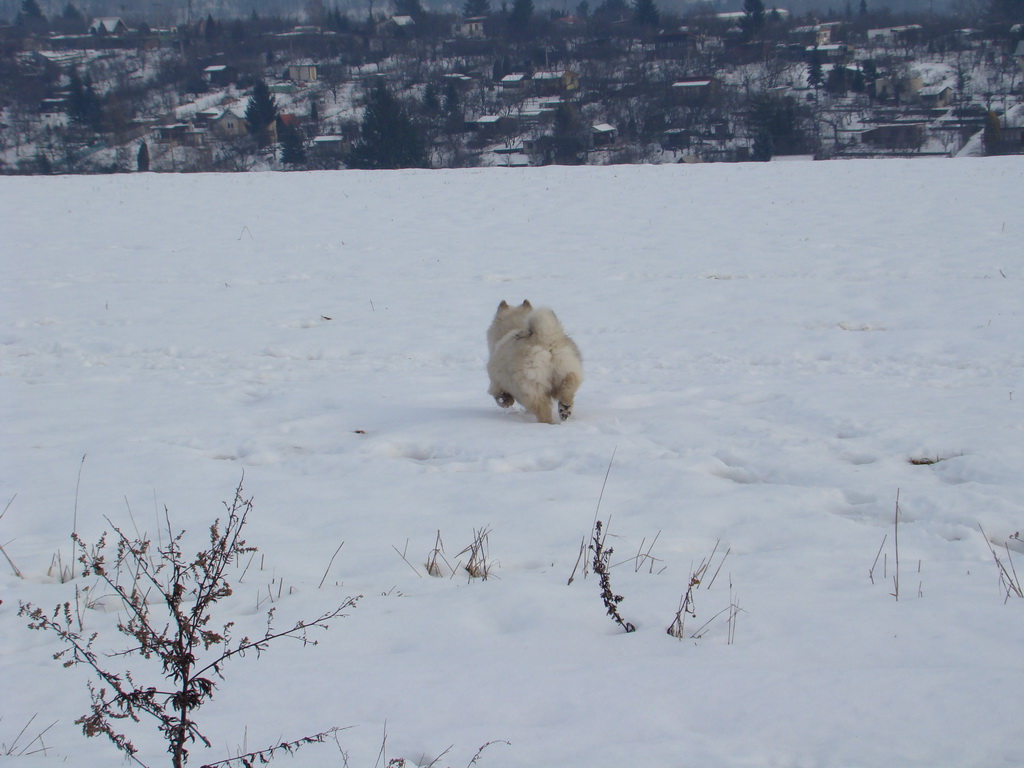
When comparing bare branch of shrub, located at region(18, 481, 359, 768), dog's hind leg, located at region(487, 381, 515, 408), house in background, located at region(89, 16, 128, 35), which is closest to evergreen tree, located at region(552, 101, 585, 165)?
dog's hind leg, located at region(487, 381, 515, 408)

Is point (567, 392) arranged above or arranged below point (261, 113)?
below

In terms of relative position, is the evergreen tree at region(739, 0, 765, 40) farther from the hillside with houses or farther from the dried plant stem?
the dried plant stem

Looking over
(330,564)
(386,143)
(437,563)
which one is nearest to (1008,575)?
(437,563)

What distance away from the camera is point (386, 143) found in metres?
49.7

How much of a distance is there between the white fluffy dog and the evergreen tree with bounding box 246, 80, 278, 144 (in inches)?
2575

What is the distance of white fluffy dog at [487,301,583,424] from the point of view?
624cm

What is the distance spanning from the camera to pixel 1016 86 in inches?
2926

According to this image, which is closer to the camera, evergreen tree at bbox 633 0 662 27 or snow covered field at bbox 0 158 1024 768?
snow covered field at bbox 0 158 1024 768

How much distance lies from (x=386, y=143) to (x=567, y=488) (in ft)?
157

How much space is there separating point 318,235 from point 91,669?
15.6 meters

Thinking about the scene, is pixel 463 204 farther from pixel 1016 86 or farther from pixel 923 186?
pixel 1016 86

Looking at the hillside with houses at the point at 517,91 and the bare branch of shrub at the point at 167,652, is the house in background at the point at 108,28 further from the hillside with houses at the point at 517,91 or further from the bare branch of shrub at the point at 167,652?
the bare branch of shrub at the point at 167,652

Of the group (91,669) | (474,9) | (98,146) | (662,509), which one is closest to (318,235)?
(662,509)

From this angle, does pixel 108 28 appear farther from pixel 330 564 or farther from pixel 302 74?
pixel 330 564
